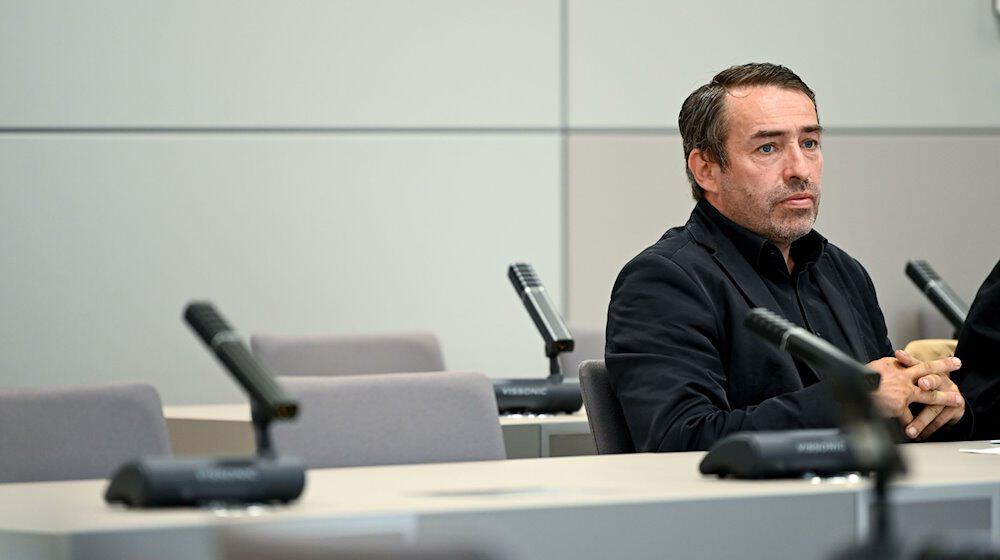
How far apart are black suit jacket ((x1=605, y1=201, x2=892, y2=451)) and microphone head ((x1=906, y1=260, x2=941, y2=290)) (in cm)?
212

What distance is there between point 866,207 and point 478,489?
3.99 meters

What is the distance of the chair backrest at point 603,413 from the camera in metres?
2.44

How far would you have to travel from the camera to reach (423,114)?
16.4 ft

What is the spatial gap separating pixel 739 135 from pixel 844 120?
2.91 metres

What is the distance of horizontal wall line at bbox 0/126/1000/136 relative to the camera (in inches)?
185

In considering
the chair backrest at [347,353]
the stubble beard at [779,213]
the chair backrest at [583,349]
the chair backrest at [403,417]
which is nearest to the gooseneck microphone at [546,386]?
the chair backrest at [347,353]

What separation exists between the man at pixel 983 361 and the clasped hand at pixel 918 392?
15 cm

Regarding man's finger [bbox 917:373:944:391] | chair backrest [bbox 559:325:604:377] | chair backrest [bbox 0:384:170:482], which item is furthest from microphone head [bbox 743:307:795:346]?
chair backrest [bbox 559:325:604:377]

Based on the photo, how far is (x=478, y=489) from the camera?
1.68 meters

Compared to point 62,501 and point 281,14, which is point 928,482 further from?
point 281,14

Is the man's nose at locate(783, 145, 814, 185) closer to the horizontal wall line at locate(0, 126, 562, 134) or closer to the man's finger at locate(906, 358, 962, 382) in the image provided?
the man's finger at locate(906, 358, 962, 382)

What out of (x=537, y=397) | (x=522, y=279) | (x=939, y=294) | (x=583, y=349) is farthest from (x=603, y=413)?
(x=939, y=294)

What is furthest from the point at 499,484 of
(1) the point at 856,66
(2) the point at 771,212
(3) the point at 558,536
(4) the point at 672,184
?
(1) the point at 856,66

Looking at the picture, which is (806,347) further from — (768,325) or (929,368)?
(929,368)
